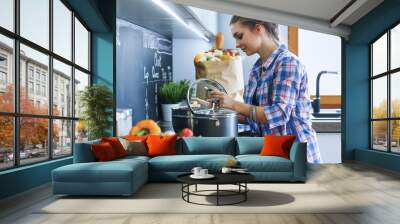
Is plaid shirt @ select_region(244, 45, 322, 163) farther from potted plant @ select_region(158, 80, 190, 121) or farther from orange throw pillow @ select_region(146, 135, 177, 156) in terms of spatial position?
orange throw pillow @ select_region(146, 135, 177, 156)

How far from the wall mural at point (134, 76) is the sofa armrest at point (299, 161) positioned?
3.73 metres

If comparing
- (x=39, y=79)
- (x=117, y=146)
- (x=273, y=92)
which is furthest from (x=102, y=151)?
(x=273, y=92)

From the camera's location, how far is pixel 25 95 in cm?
539

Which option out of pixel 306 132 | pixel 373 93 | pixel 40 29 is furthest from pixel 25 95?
pixel 373 93

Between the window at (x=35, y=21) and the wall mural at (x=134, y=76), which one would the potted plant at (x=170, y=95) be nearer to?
the wall mural at (x=134, y=76)

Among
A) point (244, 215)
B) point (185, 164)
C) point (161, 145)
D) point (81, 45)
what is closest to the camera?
point (244, 215)

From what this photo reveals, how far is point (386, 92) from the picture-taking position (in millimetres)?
8297

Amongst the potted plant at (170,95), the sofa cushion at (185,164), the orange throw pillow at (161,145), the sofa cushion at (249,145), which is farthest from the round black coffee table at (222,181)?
the potted plant at (170,95)

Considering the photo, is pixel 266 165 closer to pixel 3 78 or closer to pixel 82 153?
pixel 82 153

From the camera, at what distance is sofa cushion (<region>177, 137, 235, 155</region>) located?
21.2ft

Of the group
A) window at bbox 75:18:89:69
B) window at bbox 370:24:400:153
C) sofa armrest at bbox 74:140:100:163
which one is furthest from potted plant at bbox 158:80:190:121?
window at bbox 370:24:400:153

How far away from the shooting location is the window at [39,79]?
490cm

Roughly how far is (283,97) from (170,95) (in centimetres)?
230

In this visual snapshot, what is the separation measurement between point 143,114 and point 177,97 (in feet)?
2.60
